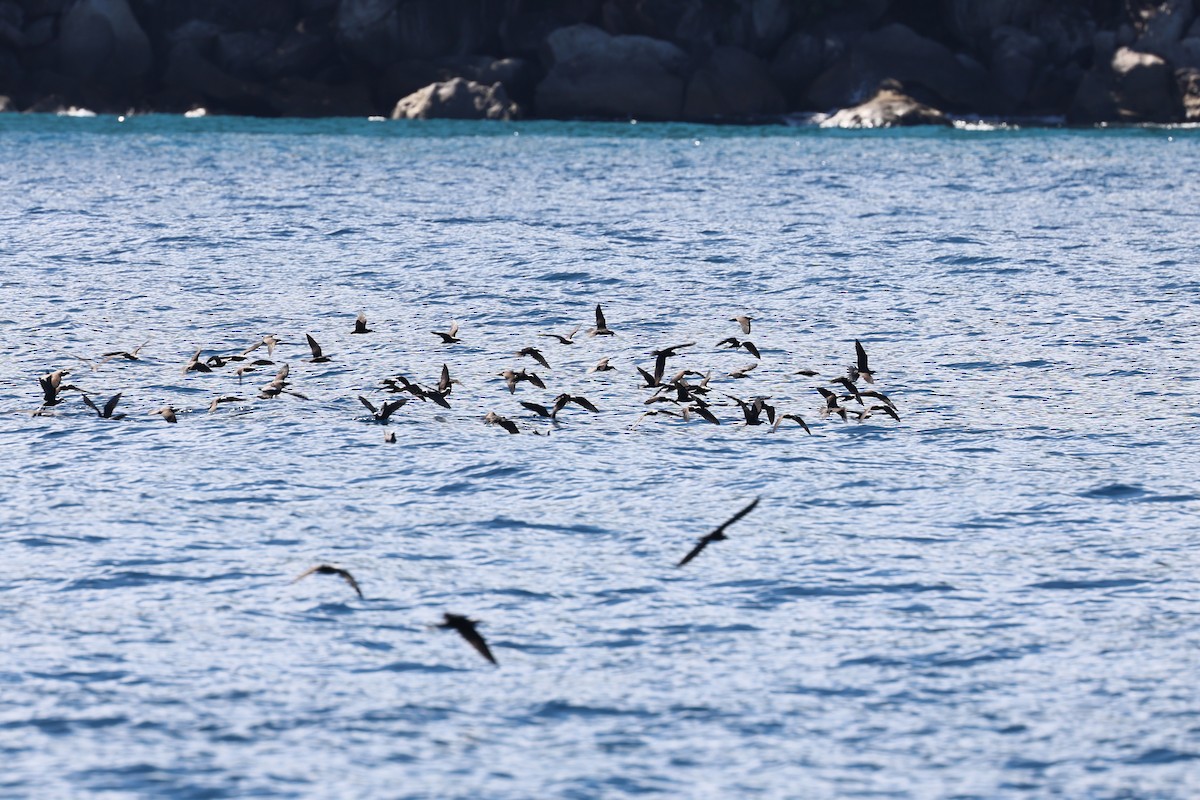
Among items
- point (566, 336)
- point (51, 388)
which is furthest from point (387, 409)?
point (566, 336)

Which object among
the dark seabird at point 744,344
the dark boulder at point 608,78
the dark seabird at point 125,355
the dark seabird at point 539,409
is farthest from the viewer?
the dark boulder at point 608,78

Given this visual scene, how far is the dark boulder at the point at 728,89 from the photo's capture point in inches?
3349

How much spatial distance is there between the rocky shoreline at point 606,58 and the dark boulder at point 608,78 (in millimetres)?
105

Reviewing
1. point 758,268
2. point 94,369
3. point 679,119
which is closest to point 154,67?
point 679,119

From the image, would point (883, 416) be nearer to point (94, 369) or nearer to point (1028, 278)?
point (94, 369)

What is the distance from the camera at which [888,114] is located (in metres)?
81.1

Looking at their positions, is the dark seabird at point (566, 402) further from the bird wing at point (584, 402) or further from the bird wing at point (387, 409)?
the bird wing at point (387, 409)

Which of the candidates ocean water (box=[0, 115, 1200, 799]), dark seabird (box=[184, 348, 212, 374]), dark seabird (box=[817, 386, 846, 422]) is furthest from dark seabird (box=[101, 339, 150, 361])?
dark seabird (box=[817, 386, 846, 422])

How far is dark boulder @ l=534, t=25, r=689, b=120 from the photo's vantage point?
84250 millimetres

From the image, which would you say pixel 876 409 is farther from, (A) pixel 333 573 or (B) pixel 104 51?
(B) pixel 104 51

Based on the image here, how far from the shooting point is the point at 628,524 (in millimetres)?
14602

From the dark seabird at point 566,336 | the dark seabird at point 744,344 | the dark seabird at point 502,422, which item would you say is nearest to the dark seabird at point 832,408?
the dark seabird at point 744,344

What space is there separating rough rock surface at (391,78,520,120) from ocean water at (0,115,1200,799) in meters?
53.2

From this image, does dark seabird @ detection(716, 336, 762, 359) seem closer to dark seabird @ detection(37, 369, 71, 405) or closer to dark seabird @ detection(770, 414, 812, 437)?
dark seabird @ detection(770, 414, 812, 437)
